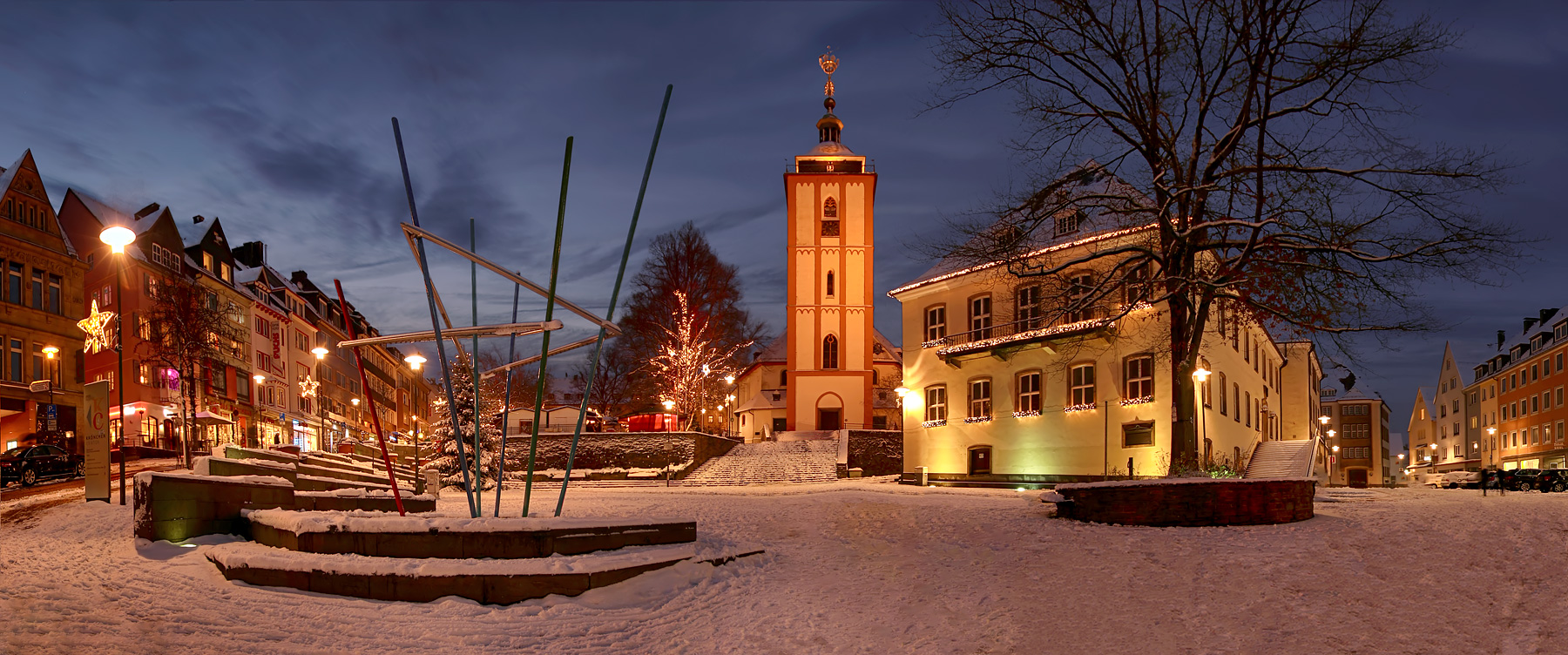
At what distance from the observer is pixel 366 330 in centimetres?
8381

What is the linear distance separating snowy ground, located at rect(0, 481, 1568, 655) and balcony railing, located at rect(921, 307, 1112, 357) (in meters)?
→ 15.5

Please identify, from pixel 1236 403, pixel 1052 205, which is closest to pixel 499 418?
pixel 1052 205

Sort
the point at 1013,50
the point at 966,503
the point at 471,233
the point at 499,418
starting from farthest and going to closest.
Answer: the point at 499,418
the point at 966,503
the point at 1013,50
the point at 471,233

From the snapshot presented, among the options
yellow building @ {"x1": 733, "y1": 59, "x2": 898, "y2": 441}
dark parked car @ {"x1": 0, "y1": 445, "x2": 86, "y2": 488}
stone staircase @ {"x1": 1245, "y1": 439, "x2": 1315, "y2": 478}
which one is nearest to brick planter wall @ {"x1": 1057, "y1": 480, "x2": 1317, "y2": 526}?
stone staircase @ {"x1": 1245, "y1": 439, "x2": 1315, "y2": 478}

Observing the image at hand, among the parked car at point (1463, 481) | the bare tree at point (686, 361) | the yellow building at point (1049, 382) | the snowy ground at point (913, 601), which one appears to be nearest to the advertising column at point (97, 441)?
the snowy ground at point (913, 601)

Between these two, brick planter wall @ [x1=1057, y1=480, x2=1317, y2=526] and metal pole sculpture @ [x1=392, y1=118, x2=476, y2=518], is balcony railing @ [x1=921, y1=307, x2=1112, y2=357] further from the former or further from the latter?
metal pole sculpture @ [x1=392, y1=118, x2=476, y2=518]

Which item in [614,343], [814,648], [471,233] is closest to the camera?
[814,648]

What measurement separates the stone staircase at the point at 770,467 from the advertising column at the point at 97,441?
59.5 feet

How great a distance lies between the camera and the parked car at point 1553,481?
104 feet

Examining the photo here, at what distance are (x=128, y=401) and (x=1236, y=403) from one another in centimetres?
4550

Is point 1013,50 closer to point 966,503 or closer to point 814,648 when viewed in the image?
point 966,503

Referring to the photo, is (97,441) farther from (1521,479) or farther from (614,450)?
(1521,479)

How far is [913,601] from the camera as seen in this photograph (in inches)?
371

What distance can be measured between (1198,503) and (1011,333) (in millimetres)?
17153
